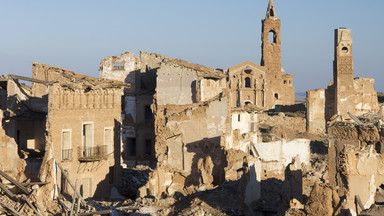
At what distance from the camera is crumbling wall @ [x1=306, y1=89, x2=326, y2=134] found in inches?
1865

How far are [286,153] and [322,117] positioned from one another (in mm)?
19020

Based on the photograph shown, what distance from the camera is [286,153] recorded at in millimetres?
29781

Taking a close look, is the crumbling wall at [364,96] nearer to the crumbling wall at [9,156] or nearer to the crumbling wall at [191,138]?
the crumbling wall at [191,138]

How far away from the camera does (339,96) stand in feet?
155

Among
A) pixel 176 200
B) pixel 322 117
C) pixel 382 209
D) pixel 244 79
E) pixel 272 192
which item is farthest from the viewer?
pixel 244 79

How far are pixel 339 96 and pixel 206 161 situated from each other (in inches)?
992

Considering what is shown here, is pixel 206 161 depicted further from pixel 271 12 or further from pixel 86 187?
pixel 271 12

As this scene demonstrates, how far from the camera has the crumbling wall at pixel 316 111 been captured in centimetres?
4738

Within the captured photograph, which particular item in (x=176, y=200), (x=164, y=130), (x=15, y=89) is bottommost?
(x=176, y=200)

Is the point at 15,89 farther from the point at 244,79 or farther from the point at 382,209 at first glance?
the point at 244,79

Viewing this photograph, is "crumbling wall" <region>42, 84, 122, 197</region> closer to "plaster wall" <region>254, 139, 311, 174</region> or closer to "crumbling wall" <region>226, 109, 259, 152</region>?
"crumbling wall" <region>226, 109, 259, 152</region>

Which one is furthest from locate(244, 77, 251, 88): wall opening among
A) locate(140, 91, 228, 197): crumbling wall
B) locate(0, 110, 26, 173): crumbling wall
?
locate(0, 110, 26, 173): crumbling wall

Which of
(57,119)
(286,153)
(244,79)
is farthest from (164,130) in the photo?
→ (244,79)

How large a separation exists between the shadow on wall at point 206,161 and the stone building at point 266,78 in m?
33.3
